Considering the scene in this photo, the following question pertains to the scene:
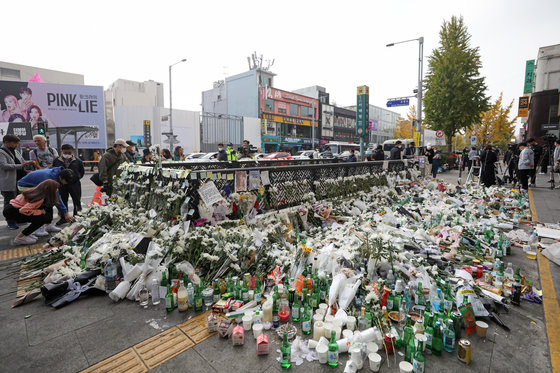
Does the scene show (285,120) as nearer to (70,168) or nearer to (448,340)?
(70,168)

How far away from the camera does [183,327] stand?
8.65 feet

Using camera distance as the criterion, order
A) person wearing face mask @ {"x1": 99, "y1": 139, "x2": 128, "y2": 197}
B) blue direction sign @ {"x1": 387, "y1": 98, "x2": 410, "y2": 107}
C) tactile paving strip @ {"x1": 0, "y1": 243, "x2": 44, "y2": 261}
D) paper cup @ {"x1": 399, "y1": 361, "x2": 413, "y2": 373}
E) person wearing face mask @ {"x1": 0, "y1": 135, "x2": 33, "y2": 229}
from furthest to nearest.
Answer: blue direction sign @ {"x1": 387, "y1": 98, "x2": 410, "y2": 107}
person wearing face mask @ {"x1": 99, "y1": 139, "x2": 128, "y2": 197}
person wearing face mask @ {"x1": 0, "y1": 135, "x2": 33, "y2": 229}
tactile paving strip @ {"x1": 0, "y1": 243, "x2": 44, "y2": 261}
paper cup @ {"x1": 399, "y1": 361, "x2": 413, "y2": 373}

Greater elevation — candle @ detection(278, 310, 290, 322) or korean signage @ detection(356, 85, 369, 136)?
korean signage @ detection(356, 85, 369, 136)

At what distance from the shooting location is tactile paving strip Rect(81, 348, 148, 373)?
2096 millimetres

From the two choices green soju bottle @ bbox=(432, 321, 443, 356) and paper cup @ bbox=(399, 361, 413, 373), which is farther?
green soju bottle @ bbox=(432, 321, 443, 356)

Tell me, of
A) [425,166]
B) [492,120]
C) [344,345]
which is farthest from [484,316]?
[492,120]

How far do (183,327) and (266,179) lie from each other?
300cm

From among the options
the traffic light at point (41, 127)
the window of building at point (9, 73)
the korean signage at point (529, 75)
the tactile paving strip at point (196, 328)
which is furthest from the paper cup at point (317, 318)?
the window of building at point (9, 73)

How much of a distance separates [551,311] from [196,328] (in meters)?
3.70

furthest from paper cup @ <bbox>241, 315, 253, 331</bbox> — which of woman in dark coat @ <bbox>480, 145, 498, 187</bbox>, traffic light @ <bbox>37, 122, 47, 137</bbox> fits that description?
traffic light @ <bbox>37, 122, 47, 137</bbox>

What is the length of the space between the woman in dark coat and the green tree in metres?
13.8

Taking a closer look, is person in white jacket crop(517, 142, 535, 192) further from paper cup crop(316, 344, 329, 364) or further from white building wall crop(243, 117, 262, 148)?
white building wall crop(243, 117, 262, 148)

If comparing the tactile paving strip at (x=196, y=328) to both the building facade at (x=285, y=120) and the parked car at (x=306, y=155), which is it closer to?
the parked car at (x=306, y=155)

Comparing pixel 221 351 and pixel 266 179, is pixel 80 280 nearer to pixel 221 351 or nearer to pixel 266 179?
pixel 221 351
